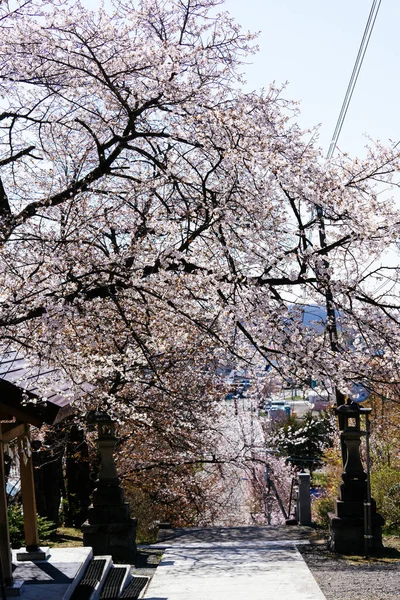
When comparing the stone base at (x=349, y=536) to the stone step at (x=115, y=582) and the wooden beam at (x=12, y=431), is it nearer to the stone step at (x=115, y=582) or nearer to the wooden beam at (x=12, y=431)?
the stone step at (x=115, y=582)

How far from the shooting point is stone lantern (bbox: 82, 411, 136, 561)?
10.9 m

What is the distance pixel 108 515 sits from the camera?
11023 millimetres

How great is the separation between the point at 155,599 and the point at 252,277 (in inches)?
151

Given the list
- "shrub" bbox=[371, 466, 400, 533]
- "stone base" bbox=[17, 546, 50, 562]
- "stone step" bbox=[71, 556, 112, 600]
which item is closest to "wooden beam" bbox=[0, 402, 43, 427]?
"stone step" bbox=[71, 556, 112, 600]

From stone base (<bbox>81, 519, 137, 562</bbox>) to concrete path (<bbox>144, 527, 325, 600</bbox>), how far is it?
1.88ft

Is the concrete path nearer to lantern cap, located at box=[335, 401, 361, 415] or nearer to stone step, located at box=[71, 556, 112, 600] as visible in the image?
stone step, located at box=[71, 556, 112, 600]

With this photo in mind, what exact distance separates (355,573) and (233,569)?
1.61 meters

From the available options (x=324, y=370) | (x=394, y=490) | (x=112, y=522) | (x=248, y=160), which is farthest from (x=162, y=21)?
(x=394, y=490)

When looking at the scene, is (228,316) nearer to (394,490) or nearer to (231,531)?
(231,531)

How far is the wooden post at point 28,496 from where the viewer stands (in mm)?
8086

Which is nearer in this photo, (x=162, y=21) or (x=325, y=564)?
(x=162, y=21)

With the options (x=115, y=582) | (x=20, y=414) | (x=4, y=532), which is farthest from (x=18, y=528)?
(x=20, y=414)

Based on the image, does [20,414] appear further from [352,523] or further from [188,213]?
[352,523]

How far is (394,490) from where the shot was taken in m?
15.7
